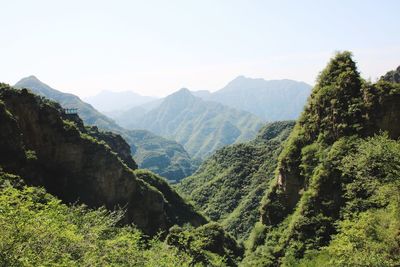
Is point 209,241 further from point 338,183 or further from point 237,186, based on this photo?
point 237,186

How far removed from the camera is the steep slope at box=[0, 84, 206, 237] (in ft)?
167

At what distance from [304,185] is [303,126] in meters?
8.97

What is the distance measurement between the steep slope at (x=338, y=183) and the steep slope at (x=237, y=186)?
174ft

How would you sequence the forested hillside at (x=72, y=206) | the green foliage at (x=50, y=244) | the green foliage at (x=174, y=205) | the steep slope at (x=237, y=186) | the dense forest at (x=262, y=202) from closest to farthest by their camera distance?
the green foliage at (x=50, y=244) < the forested hillside at (x=72, y=206) < the dense forest at (x=262, y=202) < the green foliage at (x=174, y=205) < the steep slope at (x=237, y=186)

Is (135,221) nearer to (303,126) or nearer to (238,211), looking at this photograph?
(303,126)

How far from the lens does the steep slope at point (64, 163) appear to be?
5098cm

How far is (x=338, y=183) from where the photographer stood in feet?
155

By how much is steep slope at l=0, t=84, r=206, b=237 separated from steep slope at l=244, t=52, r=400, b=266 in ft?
71.8

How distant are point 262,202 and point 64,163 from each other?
29.2 meters

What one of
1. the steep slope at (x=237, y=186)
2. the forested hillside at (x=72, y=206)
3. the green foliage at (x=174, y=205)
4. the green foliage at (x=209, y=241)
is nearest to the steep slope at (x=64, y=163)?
the forested hillside at (x=72, y=206)

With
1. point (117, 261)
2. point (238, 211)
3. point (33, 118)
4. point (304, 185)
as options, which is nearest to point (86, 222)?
point (117, 261)

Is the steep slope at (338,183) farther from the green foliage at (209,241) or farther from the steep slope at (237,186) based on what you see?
the steep slope at (237,186)

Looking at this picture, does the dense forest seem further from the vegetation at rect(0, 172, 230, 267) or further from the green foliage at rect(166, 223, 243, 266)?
the green foliage at rect(166, 223, 243, 266)

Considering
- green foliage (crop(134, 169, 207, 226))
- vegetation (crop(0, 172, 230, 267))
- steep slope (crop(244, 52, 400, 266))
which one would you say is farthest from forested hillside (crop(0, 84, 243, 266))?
steep slope (crop(244, 52, 400, 266))
